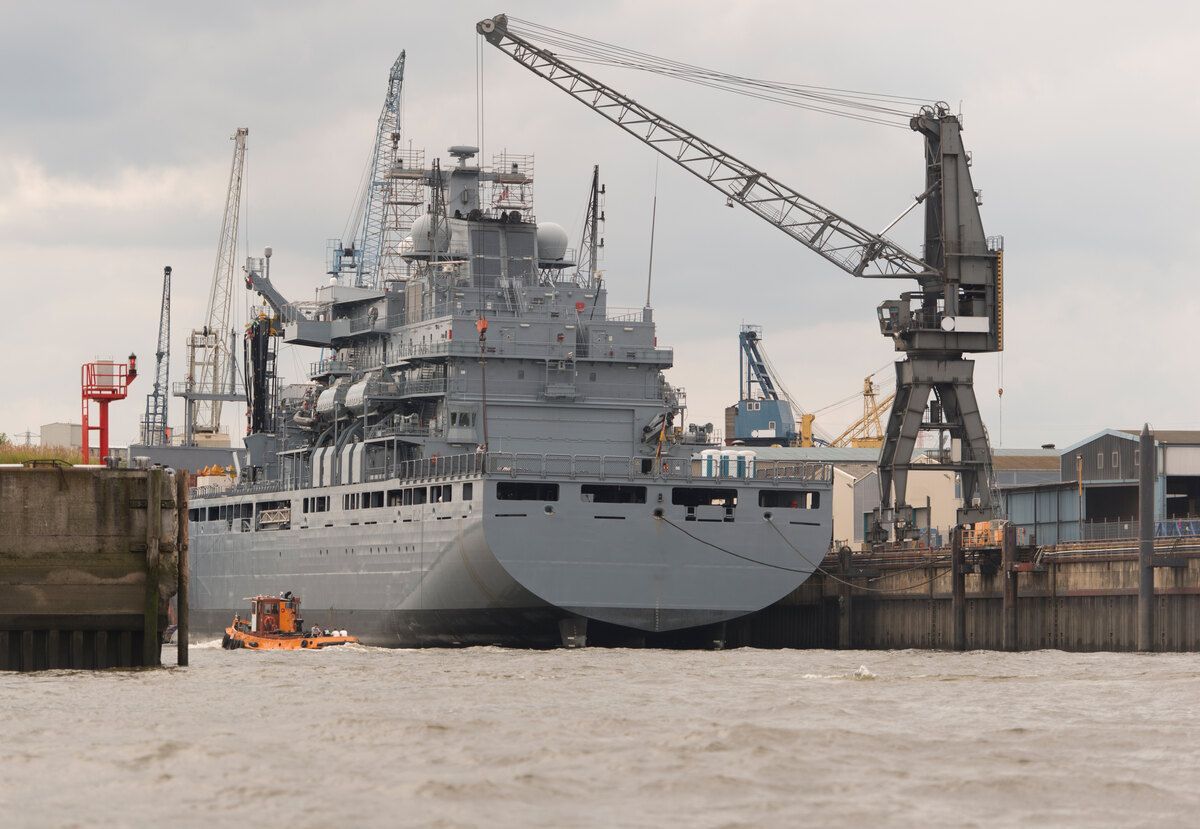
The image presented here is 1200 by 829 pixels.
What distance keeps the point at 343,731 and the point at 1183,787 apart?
12208 mm

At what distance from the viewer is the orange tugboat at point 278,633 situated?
2365 inches

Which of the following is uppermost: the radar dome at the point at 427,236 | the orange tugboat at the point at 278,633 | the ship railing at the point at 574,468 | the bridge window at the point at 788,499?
the radar dome at the point at 427,236

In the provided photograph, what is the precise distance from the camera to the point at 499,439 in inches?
2525

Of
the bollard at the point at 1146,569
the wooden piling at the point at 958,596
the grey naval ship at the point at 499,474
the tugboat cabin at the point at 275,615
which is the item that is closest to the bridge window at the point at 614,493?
the grey naval ship at the point at 499,474

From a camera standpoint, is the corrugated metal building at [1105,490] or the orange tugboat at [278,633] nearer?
the orange tugboat at [278,633]

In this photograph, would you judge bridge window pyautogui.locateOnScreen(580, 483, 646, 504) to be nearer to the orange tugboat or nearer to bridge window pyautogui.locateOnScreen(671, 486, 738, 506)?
bridge window pyautogui.locateOnScreen(671, 486, 738, 506)

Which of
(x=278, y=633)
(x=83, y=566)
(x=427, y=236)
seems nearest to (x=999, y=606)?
(x=278, y=633)

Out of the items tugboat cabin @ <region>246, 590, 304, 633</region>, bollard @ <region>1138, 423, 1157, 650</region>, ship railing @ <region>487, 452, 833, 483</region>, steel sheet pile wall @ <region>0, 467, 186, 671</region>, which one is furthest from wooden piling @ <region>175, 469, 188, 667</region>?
bollard @ <region>1138, 423, 1157, 650</region>

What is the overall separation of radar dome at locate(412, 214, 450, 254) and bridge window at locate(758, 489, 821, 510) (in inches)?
640

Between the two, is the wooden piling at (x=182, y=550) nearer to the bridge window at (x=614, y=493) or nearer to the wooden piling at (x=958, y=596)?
the bridge window at (x=614, y=493)

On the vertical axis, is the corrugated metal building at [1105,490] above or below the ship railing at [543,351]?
below

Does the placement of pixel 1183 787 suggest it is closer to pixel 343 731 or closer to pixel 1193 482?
pixel 343 731

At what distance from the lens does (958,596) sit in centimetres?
6212

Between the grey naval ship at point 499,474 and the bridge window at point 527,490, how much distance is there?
0.21 ft
